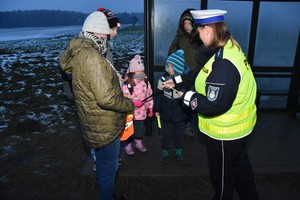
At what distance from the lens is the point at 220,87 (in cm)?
196

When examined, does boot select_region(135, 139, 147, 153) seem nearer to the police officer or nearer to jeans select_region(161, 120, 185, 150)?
jeans select_region(161, 120, 185, 150)

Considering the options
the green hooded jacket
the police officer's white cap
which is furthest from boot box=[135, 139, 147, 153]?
the police officer's white cap

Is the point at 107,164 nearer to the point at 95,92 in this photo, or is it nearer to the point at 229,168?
the point at 95,92

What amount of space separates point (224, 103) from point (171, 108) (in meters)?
1.56

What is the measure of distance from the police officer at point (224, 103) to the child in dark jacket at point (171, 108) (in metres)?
1.12

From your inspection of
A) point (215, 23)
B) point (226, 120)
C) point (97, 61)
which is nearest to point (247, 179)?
point (226, 120)

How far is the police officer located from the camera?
198 cm

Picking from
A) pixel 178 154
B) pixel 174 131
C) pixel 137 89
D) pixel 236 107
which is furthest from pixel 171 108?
pixel 236 107

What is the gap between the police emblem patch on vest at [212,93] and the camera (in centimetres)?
198

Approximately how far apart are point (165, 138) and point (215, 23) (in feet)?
6.76

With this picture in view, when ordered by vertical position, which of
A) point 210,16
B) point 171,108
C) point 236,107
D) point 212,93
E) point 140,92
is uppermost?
point 210,16

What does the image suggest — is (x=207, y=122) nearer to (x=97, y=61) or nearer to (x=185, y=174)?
(x=97, y=61)

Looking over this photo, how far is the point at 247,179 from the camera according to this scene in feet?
7.92

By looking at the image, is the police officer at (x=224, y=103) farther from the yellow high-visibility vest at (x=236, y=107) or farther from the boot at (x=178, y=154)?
the boot at (x=178, y=154)
